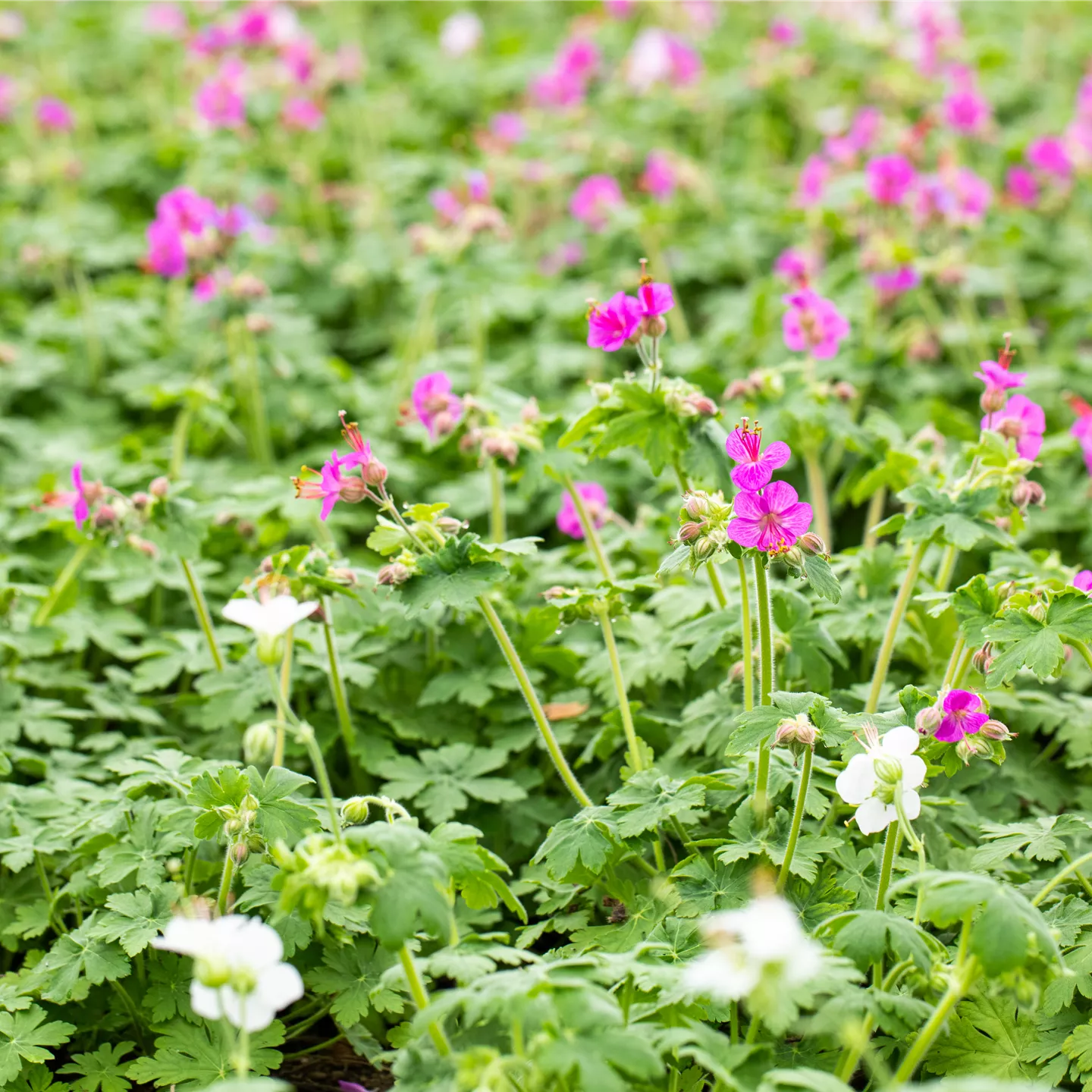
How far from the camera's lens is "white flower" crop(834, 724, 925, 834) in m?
1.96

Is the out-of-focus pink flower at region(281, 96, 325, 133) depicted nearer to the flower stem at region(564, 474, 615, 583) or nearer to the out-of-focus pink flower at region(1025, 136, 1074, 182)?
the out-of-focus pink flower at region(1025, 136, 1074, 182)

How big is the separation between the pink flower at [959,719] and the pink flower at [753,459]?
525 mm

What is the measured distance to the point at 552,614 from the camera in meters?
2.82

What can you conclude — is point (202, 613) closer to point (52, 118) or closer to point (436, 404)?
point (436, 404)

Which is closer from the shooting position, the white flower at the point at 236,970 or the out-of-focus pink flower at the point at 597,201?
the white flower at the point at 236,970

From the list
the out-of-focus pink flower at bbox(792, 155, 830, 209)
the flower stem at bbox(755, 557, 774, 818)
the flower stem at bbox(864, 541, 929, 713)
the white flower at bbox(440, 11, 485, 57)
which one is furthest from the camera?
the white flower at bbox(440, 11, 485, 57)

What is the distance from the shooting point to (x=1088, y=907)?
86.1 inches

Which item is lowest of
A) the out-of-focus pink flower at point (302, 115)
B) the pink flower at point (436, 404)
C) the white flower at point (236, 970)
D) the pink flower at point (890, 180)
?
the white flower at point (236, 970)

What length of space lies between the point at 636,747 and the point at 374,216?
3.63 metres

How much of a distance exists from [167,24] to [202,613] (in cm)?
502

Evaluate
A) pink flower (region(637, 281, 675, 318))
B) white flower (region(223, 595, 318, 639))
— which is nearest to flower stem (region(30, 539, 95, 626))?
white flower (region(223, 595, 318, 639))

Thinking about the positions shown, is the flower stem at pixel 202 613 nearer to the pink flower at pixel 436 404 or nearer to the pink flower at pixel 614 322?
the pink flower at pixel 436 404

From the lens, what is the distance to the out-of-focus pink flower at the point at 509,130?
554cm

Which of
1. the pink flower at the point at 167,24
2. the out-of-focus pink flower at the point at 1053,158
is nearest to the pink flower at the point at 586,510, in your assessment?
the out-of-focus pink flower at the point at 1053,158
